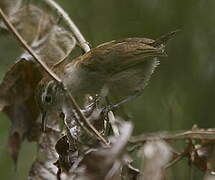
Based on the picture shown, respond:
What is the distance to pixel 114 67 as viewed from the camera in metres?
4.47

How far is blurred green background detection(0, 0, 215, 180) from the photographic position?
668 cm

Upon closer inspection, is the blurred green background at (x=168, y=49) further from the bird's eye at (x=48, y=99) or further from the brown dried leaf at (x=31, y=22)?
the bird's eye at (x=48, y=99)

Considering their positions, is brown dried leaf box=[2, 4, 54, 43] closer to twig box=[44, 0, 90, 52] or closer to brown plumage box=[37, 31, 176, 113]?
twig box=[44, 0, 90, 52]

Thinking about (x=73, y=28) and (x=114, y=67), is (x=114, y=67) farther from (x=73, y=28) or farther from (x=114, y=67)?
(x=73, y=28)

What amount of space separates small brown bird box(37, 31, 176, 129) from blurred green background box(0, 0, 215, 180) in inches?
81.1

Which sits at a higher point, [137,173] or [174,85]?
[137,173]

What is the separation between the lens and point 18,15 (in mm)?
4445

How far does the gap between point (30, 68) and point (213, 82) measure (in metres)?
3.32

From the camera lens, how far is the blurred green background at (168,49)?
21.9ft

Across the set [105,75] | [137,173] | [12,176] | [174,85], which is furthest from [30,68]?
[174,85]

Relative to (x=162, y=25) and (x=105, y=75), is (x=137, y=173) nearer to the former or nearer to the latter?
(x=105, y=75)

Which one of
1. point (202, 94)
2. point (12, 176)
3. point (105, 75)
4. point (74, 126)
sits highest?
point (74, 126)

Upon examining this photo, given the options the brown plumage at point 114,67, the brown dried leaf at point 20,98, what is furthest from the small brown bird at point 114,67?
the brown dried leaf at point 20,98

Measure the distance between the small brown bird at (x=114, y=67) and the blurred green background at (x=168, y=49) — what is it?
6.75 ft
